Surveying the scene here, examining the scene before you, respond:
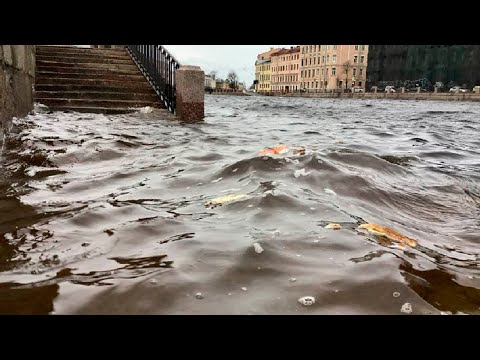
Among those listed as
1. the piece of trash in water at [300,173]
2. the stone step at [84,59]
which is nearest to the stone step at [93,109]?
the stone step at [84,59]

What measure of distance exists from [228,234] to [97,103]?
9.77 m

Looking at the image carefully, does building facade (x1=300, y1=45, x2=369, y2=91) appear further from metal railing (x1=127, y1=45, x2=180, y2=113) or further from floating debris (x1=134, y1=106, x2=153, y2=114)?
floating debris (x1=134, y1=106, x2=153, y2=114)

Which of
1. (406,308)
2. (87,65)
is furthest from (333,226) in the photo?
(87,65)

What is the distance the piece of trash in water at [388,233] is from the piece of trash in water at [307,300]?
0.97 meters

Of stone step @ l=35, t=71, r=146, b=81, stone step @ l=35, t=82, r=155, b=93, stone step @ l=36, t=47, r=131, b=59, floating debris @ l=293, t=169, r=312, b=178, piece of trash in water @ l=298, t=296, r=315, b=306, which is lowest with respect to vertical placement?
piece of trash in water @ l=298, t=296, r=315, b=306

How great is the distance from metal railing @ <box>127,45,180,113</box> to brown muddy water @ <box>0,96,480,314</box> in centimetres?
663

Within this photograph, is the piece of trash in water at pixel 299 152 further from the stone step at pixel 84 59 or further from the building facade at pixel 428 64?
the building facade at pixel 428 64

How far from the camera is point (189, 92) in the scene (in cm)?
970

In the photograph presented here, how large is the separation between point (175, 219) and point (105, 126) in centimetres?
536

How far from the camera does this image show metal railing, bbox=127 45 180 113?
11.1 meters

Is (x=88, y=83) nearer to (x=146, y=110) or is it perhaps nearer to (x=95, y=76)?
(x=95, y=76)

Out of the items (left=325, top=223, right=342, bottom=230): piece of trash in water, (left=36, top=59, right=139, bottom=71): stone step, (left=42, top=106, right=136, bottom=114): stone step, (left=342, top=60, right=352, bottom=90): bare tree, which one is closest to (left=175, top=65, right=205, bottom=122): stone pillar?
(left=42, top=106, right=136, bottom=114): stone step
